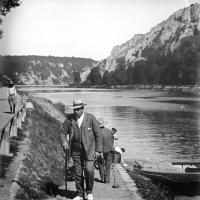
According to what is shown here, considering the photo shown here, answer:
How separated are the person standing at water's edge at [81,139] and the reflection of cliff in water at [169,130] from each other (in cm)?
1957

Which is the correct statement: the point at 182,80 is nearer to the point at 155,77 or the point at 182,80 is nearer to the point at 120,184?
the point at 155,77

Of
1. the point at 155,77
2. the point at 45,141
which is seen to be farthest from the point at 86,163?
the point at 155,77

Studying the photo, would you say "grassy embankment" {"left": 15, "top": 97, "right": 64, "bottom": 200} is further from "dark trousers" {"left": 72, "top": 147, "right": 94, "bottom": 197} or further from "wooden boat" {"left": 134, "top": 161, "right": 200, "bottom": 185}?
"wooden boat" {"left": 134, "top": 161, "right": 200, "bottom": 185}

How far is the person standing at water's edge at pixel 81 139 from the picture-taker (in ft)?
28.1

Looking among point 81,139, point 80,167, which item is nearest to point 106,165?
point 80,167

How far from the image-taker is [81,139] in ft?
28.2

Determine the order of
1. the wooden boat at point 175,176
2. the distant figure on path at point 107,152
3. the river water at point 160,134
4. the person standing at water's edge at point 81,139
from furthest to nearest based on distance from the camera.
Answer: the river water at point 160,134, the wooden boat at point 175,176, the distant figure on path at point 107,152, the person standing at water's edge at point 81,139

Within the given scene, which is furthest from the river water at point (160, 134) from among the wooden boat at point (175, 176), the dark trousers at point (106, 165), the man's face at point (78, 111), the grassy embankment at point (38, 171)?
the man's face at point (78, 111)

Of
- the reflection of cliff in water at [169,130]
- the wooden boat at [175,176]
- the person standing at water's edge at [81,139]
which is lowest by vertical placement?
the reflection of cliff in water at [169,130]

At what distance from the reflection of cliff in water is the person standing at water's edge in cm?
1957

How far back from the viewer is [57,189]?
1003 cm

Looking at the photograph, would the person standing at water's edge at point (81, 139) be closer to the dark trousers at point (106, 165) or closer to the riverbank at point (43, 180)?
the riverbank at point (43, 180)

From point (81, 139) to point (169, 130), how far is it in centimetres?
3470

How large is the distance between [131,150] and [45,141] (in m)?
14.0
